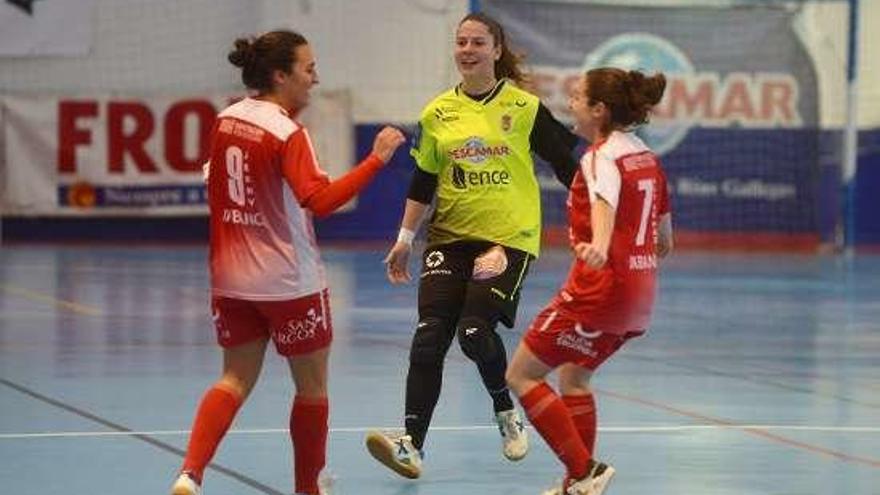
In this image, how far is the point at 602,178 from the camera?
7.81m

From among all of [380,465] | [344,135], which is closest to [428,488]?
[380,465]

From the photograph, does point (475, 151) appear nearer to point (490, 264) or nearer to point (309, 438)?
point (490, 264)

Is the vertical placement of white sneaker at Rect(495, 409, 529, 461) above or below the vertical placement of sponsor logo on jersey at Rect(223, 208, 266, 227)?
below

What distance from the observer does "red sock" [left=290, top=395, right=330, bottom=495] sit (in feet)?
25.9

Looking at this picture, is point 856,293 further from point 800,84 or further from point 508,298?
point 508,298

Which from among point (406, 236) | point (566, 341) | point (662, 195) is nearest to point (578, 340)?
point (566, 341)

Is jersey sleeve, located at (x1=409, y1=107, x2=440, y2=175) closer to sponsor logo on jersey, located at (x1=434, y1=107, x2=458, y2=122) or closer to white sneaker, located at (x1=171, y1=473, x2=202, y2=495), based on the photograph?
sponsor logo on jersey, located at (x1=434, y1=107, x2=458, y2=122)

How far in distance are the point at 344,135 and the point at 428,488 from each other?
61.2 ft

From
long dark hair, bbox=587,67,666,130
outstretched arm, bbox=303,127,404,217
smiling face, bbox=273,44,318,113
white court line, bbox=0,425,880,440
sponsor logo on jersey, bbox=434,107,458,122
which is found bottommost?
white court line, bbox=0,425,880,440

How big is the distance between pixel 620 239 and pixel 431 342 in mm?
1365

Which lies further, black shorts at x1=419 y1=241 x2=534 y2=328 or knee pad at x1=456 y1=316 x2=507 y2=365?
black shorts at x1=419 y1=241 x2=534 y2=328

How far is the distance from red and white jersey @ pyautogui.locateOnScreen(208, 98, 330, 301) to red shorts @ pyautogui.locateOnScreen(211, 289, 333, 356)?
0.15 ft

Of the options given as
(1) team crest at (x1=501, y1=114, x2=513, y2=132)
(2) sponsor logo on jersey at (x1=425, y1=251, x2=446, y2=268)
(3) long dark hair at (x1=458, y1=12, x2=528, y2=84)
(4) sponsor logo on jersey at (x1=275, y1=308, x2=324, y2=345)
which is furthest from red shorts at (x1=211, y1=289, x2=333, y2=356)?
(3) long dark hair at (x1=458, y1=12, x2=528, y2=84)

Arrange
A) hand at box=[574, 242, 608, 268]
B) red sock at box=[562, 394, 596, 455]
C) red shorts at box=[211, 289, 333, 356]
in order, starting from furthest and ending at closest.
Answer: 1. red sock at box=[562, 394, 596, 455]
2. red shorts at box=[211, 289, 333, 356]
3. hand at box=[574, 242, 608, 268]
